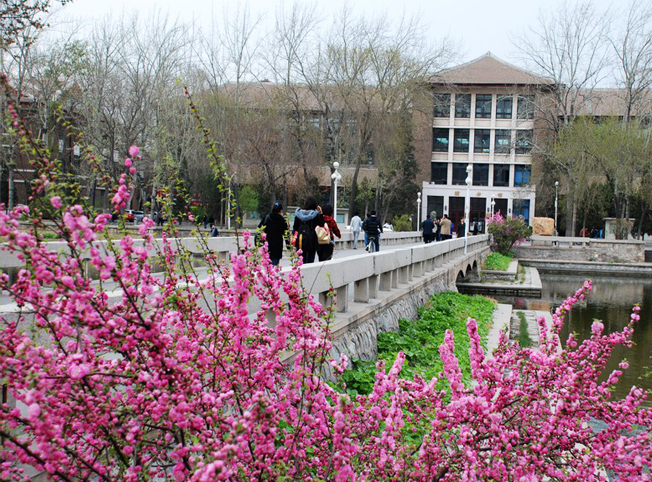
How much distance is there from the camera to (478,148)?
226 feet

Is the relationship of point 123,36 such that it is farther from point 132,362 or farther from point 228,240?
point 132,362

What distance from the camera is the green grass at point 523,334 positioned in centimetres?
1410

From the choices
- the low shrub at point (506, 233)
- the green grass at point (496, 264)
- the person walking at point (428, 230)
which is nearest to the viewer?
the person walking at point (428, 230)

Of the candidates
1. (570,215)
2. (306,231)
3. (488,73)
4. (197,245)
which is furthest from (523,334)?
(488,73)

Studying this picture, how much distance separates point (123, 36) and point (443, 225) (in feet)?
68.8

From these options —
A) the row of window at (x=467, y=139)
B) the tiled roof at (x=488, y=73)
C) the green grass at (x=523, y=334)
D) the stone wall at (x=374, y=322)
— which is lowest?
the green grass at (x=523, y=334)

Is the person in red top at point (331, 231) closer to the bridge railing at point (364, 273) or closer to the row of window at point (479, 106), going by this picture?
the bridge railing at point (364, 273)

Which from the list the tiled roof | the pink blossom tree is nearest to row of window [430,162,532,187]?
the tiled roof

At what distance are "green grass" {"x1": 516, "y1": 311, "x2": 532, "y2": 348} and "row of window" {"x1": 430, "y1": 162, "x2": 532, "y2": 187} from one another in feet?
167

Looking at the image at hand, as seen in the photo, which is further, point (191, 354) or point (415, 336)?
point (415, 336)

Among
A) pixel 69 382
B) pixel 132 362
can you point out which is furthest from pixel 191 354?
pixel 69 382

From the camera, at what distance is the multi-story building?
66.7m

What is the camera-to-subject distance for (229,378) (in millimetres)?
3221

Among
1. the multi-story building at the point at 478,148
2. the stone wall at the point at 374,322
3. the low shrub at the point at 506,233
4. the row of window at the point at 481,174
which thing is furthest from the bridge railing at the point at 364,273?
the row of window at the point at 481,174
